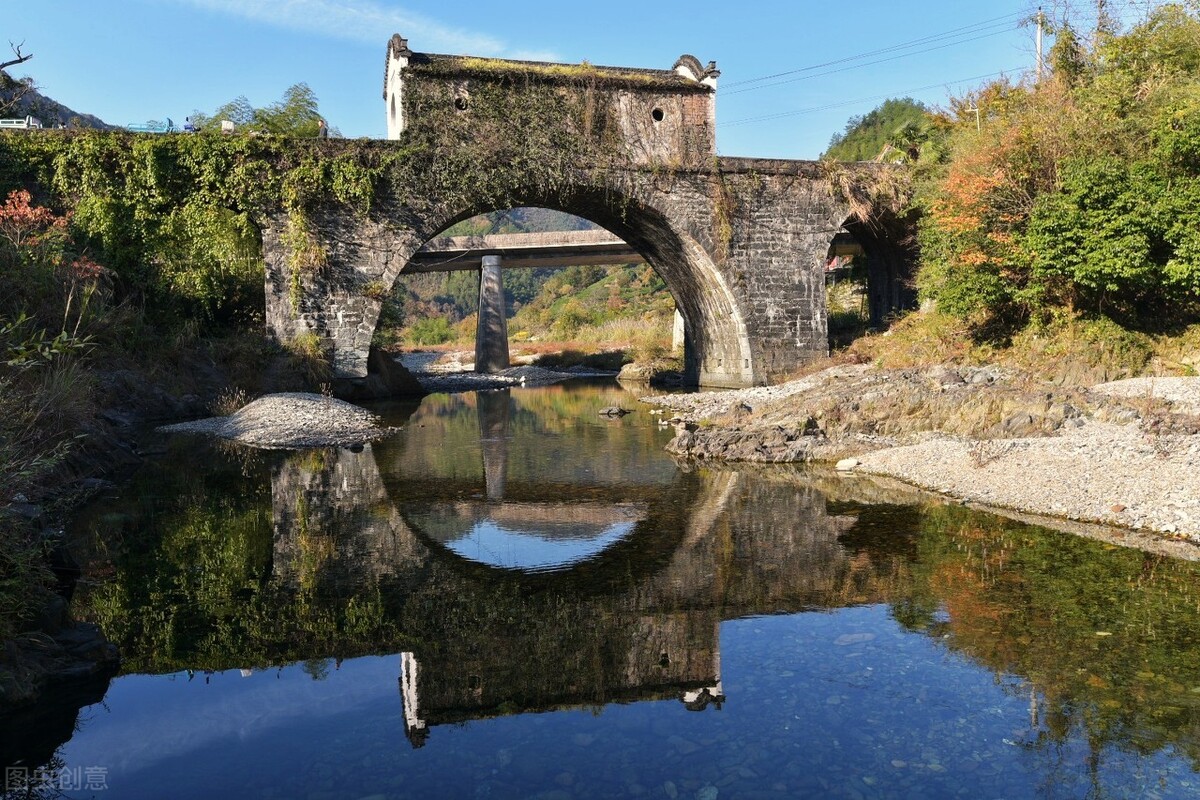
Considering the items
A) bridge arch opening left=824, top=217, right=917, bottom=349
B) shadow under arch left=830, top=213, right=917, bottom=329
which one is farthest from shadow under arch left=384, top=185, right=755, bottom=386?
shadow under arch left=830, top=213, right=917, bottom=329

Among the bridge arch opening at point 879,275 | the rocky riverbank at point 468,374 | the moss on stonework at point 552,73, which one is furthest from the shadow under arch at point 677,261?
the rocky riverbank at point 468,374

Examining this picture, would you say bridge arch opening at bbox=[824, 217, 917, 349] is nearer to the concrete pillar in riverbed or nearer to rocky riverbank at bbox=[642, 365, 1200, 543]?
rocky riverbank at bbox=[642, 365, 1200, 543]

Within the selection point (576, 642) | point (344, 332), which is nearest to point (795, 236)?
point (344, 332)

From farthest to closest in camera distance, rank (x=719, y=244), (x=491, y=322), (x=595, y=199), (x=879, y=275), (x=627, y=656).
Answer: (x=491, y=322), (x=879, y=275), (x=719, y=244), (x=595, y=199), (x=627, y=656)

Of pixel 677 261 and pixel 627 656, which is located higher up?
pixel 677 261

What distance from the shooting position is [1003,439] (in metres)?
11.0

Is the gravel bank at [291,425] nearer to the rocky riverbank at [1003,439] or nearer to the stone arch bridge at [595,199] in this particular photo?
the stone arch bridge at [595,199]

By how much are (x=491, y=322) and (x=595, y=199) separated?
1553 centimetres

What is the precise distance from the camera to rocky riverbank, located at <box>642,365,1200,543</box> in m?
8.29

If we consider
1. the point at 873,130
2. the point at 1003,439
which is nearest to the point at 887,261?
the point at 1003,439

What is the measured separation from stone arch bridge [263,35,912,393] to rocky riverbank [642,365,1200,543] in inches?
262

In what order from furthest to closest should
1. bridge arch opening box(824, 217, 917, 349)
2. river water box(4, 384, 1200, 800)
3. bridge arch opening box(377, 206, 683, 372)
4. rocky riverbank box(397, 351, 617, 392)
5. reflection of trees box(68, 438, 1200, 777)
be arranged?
bridge arch opening box(377, 206, 683, 372) → rocky riverbank box(397, 351, 617, 392) → bridge arch opening box(824, 217, 917, 349) → reflection of trees box(68, 438, 1200, 777) → river water box(4, 384, 1200, 800)

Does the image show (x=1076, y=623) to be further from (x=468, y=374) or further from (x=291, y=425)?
(x=468, y=374)

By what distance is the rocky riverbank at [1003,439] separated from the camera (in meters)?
8.29
